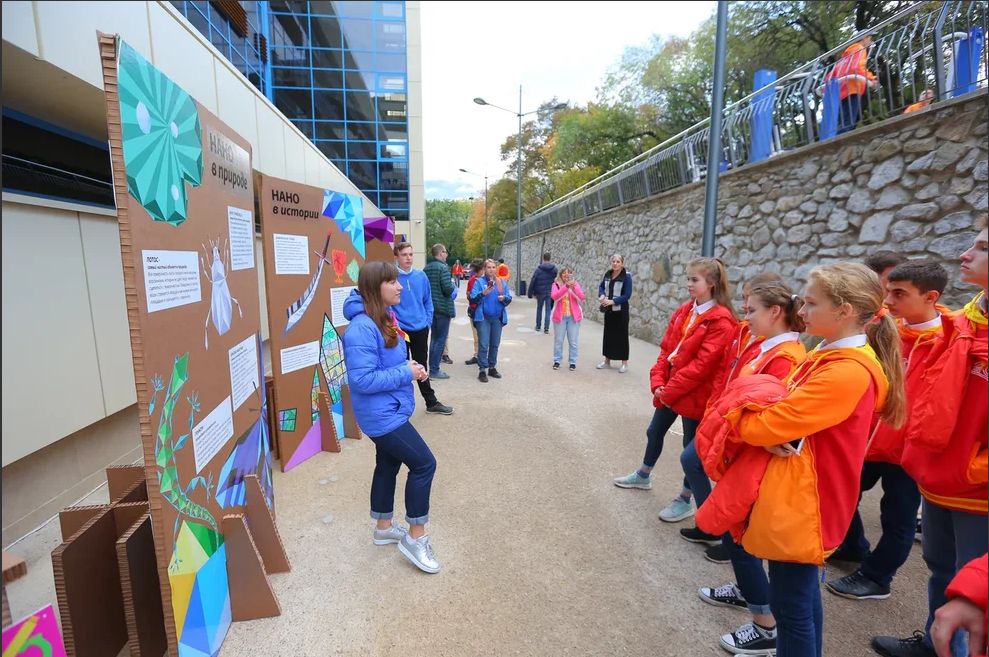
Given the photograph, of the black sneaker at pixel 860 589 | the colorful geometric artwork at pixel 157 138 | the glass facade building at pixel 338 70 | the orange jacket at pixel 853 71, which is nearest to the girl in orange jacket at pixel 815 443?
the black sneaker at pixel 860 589

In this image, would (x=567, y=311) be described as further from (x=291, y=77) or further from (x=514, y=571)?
(x=291, y=77)

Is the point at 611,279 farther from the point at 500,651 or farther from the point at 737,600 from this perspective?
the point at 500,651

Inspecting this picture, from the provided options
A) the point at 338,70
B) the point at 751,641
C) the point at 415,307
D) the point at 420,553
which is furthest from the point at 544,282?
the point at 751,641

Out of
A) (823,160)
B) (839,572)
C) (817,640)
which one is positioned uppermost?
(823,160)

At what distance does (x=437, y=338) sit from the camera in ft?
24.1

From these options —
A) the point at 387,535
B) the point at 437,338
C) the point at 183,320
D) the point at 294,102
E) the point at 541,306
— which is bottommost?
the point at 387,535

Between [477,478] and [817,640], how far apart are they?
259 cm

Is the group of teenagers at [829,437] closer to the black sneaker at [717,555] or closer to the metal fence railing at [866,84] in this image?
the black sneaker at [717,555]

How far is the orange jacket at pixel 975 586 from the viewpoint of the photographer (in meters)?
1.23

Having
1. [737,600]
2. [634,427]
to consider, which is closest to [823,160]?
[634,427]

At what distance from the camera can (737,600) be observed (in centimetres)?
267

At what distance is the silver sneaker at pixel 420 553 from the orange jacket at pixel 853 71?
6600mm

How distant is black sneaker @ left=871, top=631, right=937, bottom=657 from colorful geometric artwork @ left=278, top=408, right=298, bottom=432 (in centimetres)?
410

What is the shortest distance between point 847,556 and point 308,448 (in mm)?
4135
